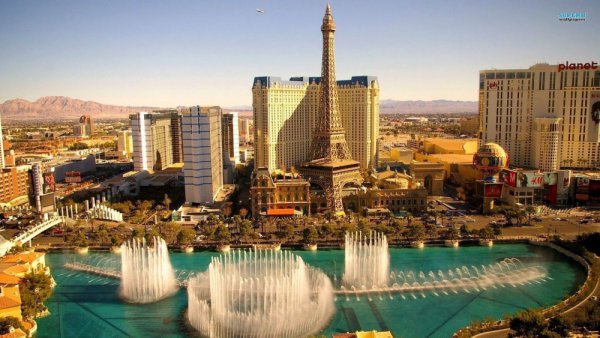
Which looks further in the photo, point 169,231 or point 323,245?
point 169,231

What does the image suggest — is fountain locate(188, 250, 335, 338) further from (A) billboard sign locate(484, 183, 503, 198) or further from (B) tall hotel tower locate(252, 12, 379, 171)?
(B) tall hotel tower locate(252, 12, 379, 171)

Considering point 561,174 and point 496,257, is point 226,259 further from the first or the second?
point 561,174

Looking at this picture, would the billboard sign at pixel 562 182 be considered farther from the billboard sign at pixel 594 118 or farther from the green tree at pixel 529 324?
the green tree at pixel 529 324

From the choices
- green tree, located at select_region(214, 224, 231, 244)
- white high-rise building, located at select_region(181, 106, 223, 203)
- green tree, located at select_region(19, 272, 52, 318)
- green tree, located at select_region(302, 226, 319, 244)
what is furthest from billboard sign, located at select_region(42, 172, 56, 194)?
green tree, located at select_region(302, 226, 319, 244)

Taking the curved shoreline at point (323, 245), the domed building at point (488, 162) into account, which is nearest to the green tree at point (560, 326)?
the curved shoreline at point (323, 245)

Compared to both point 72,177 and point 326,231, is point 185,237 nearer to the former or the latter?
point 326,231

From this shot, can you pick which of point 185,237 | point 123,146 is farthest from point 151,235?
point 123,146
